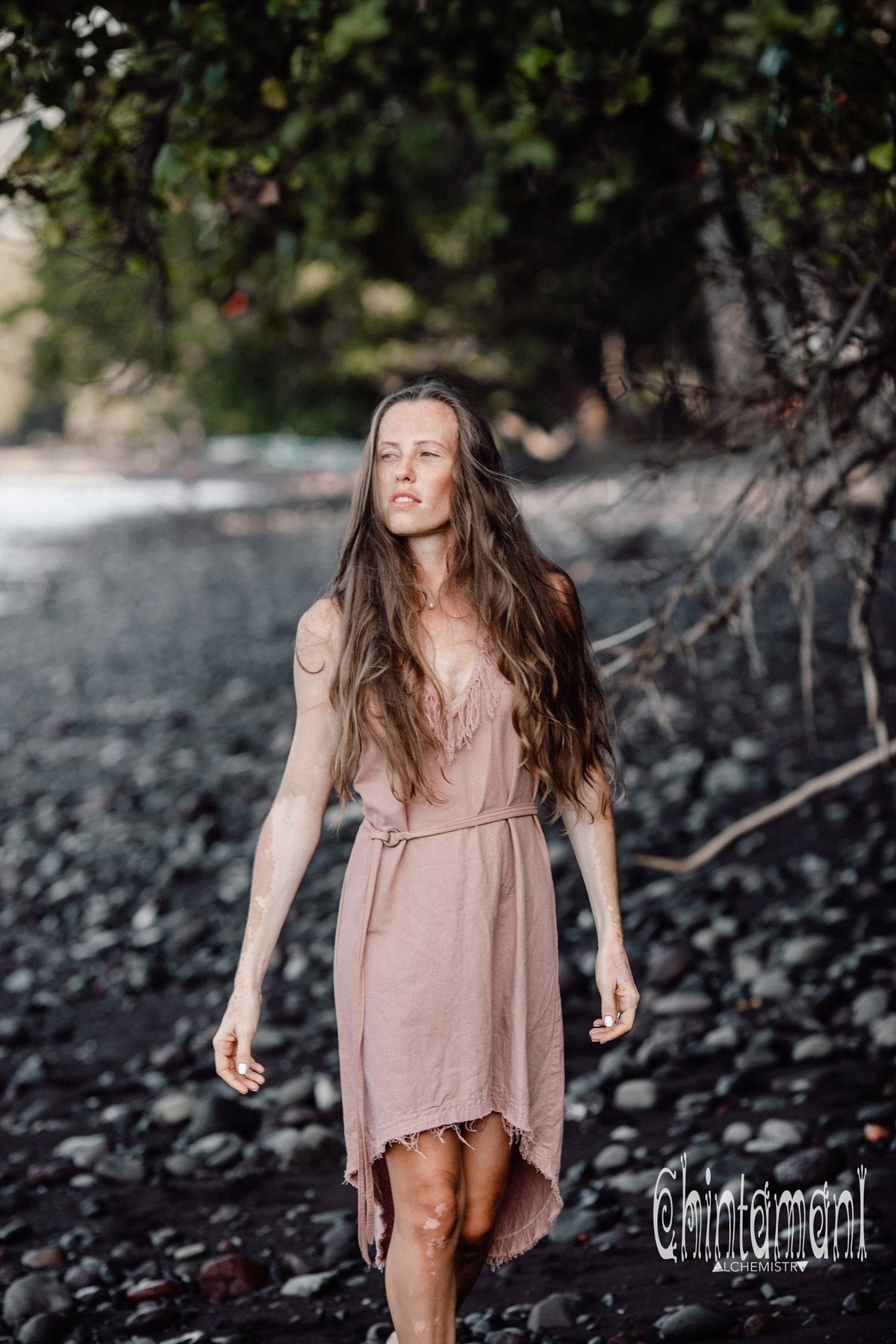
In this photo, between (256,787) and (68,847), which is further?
(256,787)

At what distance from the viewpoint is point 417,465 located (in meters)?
3.11

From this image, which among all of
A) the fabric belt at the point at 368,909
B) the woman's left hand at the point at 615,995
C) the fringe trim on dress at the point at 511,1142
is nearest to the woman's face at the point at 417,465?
the fabric belt at the point at 368,909

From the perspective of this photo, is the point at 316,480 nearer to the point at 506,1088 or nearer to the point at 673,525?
the point at 673,525

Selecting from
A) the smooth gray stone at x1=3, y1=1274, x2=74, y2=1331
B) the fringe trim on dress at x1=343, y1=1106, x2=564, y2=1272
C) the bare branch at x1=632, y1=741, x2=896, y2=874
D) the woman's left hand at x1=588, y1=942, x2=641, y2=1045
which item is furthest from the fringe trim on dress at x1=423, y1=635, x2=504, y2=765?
the bare branch at x1=632, y1=741, x2=896, y2=874

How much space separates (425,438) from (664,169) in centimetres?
695

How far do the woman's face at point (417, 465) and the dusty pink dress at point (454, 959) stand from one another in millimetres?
314

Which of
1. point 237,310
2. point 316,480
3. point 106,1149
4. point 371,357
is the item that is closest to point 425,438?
point 106,1149

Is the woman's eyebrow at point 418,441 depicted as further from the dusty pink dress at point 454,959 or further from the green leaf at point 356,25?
the green leaf at point 356,25

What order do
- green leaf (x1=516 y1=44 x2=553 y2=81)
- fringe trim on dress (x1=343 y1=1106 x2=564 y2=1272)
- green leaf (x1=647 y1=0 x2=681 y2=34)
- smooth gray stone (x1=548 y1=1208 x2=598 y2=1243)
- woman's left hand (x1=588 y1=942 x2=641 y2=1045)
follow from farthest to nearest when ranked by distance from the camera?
green leaf (x1=647 y1=0 x2=681 y2=34)
green leaf (x1=516 y1=44 x2=553 y2=81)
smooth gray stone (x1=548 y1=1208 x2=598 y2=1243)
woman's left hand (x1=588 y1=942 x2=641 y2=1045)
fringe trim on dress (x1=343 y1=1106 x2=564 y2=1272)

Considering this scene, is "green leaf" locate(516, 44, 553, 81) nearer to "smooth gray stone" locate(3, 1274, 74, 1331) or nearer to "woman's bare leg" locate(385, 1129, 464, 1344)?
"woman's bare leg" locate(385, 1129, 464, 1344)

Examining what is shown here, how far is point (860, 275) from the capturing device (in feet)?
16.6

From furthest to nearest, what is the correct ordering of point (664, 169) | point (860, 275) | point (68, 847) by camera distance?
point (664, 169)
point (68, 847)
point (860, 275)

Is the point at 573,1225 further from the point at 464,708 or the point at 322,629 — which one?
the point at 322,629

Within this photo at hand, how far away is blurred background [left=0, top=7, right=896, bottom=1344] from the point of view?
14.0 ft
